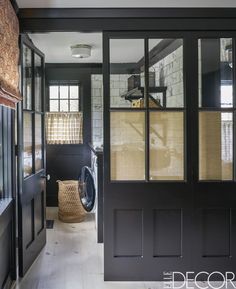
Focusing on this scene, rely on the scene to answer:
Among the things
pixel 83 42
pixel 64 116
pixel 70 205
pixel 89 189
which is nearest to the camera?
pixel 83 42

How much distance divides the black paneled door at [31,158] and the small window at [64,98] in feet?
7.19

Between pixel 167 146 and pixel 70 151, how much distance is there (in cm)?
324

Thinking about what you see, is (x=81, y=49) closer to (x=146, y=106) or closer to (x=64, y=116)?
(x=64, y=116)

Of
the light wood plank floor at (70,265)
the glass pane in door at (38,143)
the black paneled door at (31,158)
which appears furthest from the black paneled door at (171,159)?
the glass pane in door at (38,143)

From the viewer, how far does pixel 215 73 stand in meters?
3.22

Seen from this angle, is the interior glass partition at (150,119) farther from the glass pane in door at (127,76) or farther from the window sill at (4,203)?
the window sill at (4,203)

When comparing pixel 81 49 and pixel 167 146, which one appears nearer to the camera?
pixel 167 146

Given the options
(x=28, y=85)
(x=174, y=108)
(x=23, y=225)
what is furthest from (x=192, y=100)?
(x=23, y=225)

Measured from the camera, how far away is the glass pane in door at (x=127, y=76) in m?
3.18

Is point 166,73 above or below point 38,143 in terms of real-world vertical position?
above

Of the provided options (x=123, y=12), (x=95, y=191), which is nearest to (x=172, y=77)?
(x=123, y=12)

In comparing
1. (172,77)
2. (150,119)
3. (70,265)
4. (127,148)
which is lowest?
(70,265)

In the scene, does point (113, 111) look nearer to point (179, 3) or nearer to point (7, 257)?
point (179, 3)

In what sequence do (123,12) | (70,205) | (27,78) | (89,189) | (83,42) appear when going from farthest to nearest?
(70,205) → (89,189) → (83,42) → (27,78) → (123,12)
